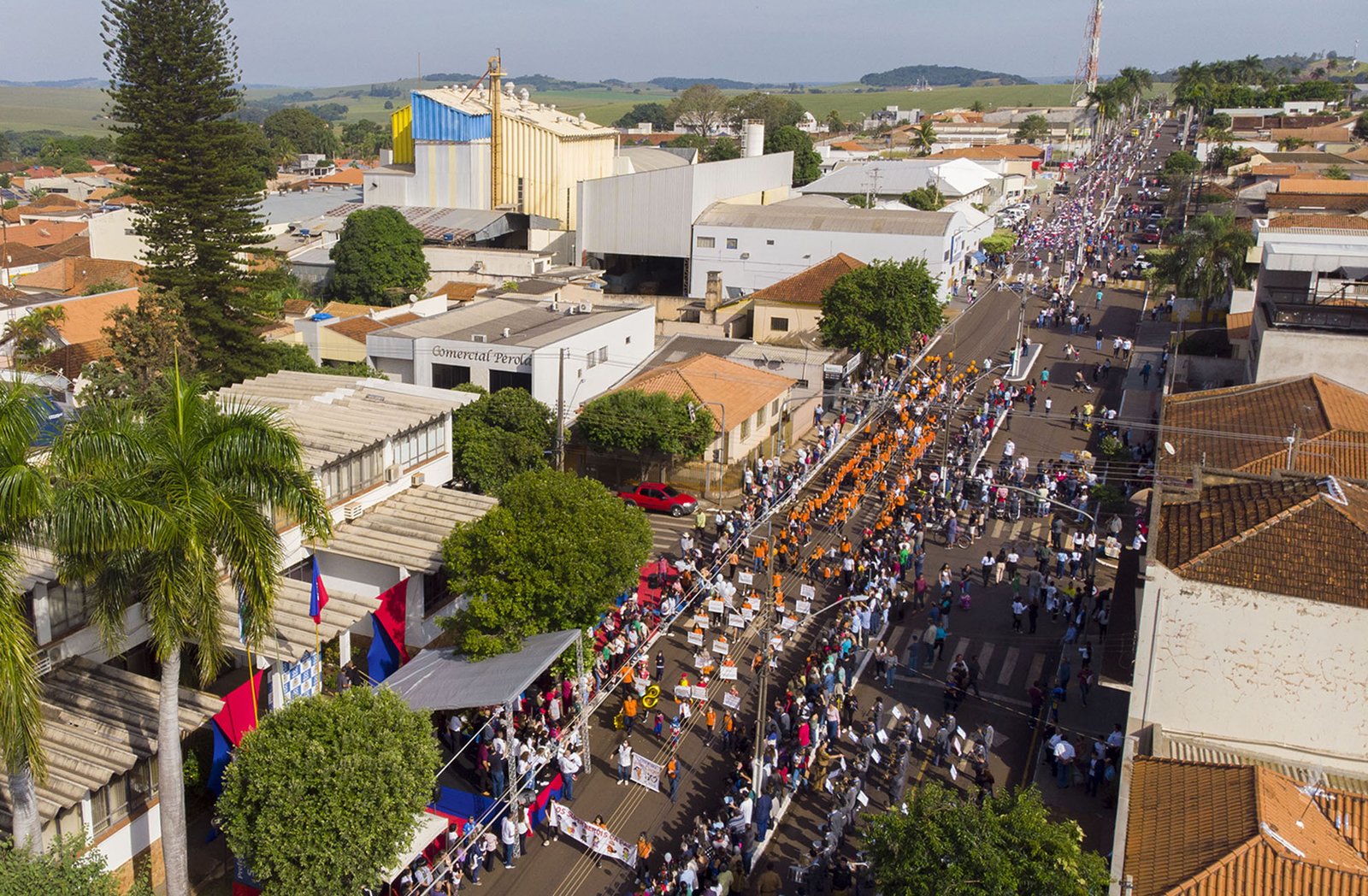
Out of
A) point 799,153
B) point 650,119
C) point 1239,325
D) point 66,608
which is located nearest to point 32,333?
point 66,608

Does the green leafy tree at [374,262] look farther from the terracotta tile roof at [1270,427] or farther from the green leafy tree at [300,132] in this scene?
the green leafy tree at [300,132]

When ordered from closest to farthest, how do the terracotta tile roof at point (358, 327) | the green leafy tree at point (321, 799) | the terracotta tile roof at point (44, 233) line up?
the green leafy tree at point (321, 799), the terracotta tile roof at point (358, 327), the terracotta tile roof at point (44, 233)

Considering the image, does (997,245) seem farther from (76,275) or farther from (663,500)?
(76,275)

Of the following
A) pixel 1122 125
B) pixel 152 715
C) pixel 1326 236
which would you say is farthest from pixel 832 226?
pixel 1122 125

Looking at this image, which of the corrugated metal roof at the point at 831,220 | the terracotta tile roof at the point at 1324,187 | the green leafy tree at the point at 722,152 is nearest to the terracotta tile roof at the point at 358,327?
the corrugated metal roof at the point at 831,220

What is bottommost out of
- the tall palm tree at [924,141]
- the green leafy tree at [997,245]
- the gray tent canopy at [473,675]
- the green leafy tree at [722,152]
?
the gray tent canopy at [473,675]

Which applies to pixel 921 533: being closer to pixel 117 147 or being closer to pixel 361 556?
pixel 361 556
